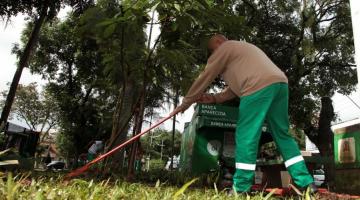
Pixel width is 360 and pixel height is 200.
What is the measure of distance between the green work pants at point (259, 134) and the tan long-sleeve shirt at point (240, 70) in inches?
3.5

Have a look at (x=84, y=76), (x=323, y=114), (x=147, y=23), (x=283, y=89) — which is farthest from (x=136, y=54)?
(x=84, y=76)

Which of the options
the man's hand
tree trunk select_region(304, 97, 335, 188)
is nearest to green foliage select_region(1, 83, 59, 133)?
tree trunk select_region(304, 97, 335, 188)

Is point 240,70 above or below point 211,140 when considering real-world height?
above

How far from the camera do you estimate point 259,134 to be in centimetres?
407

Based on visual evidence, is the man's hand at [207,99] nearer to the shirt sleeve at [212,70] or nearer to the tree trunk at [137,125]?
the shirt sleeve at [212,70]

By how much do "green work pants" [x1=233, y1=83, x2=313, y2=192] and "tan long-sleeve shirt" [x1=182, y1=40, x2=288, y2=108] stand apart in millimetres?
90

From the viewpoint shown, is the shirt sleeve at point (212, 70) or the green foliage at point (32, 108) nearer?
the shirt sleeve at point (212, 70)

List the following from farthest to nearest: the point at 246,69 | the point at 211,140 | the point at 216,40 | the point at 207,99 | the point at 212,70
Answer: the point at 211,140
the point at 207,99
the point at 216,40
the point at 212,70
the point at 246,69

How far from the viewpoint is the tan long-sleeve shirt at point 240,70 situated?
4354mm

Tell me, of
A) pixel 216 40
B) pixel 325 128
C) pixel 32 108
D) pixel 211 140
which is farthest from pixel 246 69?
pixel 32 108

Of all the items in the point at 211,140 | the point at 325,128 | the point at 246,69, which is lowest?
the point at 211,140

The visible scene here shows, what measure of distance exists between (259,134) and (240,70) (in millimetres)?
788

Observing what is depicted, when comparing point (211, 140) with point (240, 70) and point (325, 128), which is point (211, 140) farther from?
point (325, 128)

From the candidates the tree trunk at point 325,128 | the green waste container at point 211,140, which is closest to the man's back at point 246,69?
the green waste container at point 211,140
